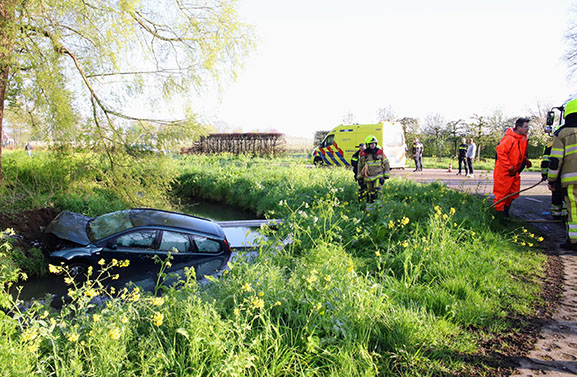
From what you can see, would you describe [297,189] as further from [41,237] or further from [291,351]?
[291,351]

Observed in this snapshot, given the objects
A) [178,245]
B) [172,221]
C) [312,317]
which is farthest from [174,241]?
[312,317]

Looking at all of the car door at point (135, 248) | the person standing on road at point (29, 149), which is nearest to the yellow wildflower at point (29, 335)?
the car door at point (135, 248)

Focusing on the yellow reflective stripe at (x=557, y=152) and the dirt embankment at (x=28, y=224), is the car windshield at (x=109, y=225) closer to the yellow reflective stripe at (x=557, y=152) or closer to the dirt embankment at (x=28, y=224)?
the dirt embankment at (x=28, y=224)

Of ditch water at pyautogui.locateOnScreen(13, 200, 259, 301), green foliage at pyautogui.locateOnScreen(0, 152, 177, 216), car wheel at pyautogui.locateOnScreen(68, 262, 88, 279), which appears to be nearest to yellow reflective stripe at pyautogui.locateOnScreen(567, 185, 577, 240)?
ditch water at pyautogui.locateOnScreen(13, 200, 259, 301)

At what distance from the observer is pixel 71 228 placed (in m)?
6.16

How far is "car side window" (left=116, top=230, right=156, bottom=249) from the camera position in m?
5.68

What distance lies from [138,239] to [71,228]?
140 cm

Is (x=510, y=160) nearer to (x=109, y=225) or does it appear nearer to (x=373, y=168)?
(x=373, y=168)

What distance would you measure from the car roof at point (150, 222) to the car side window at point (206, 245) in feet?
0.39

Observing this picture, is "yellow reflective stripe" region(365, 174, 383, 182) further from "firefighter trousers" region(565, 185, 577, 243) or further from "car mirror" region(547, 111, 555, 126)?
"car mirror" region(547, 111, 555, 126)

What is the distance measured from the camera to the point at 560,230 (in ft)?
22.0

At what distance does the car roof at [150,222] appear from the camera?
593 cm

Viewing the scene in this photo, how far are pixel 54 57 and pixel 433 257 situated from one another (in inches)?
312

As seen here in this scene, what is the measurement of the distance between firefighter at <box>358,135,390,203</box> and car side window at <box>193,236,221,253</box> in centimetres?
381
